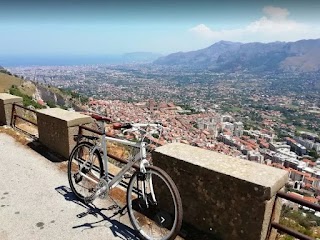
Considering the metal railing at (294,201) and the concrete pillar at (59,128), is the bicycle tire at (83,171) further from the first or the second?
the metal railing at (294,201)

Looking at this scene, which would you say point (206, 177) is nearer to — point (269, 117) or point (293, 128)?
point (293, 128)

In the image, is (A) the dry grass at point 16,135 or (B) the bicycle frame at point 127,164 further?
(A) the dry grass at point 16,135

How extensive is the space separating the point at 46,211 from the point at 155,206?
1.73 meters

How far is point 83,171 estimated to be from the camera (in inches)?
179

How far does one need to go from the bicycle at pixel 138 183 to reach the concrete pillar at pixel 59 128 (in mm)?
1262

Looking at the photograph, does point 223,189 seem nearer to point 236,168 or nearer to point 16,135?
point 236,168

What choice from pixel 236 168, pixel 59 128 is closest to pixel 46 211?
pixel 59 128

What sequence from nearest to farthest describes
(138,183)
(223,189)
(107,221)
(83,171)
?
(223,189), (138,183), (107,221), (83,171)

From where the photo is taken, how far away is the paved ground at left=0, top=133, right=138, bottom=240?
12.2 ft

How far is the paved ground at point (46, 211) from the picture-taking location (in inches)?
147

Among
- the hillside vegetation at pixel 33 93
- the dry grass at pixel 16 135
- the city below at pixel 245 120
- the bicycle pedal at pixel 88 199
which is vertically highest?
the bicycle pedal at pixel 88 199

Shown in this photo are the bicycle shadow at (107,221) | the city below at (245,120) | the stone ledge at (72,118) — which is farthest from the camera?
the city below at (245,120)

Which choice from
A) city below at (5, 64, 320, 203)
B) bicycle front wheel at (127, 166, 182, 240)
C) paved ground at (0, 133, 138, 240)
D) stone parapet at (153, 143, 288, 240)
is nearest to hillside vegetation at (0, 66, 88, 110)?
city below at (5, 64, 320, 203)

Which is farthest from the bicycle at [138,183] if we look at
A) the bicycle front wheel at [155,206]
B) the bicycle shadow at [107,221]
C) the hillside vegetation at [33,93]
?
the hillside vegetation at [33,93]
